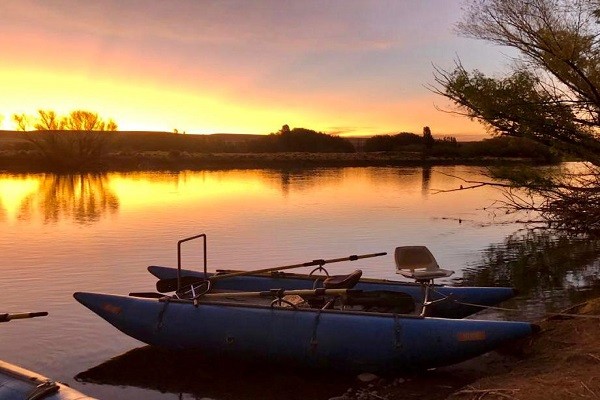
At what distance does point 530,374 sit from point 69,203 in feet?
107

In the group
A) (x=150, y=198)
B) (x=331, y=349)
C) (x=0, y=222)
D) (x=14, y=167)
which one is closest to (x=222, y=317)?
(x=331, y=349)

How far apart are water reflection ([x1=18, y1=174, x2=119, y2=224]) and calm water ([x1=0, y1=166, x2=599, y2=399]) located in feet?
0.33

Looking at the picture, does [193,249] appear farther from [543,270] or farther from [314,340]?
[314,340]

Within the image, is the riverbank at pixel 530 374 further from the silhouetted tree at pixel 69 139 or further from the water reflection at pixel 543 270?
the silhouetted tree at pixel 69 139

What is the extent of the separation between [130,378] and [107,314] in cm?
134

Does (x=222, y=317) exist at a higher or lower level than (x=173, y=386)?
higher

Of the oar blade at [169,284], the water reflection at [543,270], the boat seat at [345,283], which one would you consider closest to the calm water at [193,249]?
the water reflection at [543,270]

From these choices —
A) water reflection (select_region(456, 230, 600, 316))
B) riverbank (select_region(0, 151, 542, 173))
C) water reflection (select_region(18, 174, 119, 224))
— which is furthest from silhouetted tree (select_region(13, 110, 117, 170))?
water reflection (select_region(456, 230, 600, 316))

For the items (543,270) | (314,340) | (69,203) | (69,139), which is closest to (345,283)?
(314,340)

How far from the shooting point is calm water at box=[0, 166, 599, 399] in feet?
31.1

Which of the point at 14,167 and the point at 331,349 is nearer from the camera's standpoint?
the point at 331,349

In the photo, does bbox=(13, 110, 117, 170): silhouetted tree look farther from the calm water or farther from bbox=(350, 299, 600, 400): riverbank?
bbox=(350, 299, 600, 400): riverbank

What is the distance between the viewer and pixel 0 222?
26141 millimetres

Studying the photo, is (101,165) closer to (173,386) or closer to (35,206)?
(35,206)
